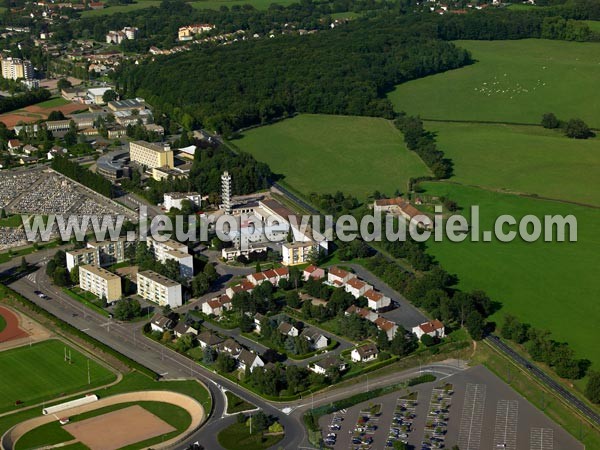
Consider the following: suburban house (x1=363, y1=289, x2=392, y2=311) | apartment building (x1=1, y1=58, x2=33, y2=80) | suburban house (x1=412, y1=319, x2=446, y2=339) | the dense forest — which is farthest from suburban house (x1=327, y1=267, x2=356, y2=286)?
apartment building (x1=1, y1=58, x2=33, y2=80)

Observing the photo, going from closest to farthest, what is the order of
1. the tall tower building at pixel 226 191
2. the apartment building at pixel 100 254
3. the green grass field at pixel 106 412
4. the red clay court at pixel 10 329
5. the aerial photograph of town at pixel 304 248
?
the green grass field at pixel 106 412 → the aerial photograph of town at pixel 304 248 → the red clay court at pixel 10 329 → the apartment building at pixel 100 254 → the tall tower building at pixel 226 191

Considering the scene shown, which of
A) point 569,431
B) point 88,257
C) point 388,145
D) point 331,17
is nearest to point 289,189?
point 388,145

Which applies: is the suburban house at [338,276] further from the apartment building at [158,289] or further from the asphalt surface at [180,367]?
the asphalt surface at [180,367]

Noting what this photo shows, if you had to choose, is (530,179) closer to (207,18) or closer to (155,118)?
(155,118)

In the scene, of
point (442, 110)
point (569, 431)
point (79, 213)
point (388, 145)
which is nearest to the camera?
point (569, 431)

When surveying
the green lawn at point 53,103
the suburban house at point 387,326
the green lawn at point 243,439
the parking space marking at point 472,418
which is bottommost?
the green lawn at point 53,103

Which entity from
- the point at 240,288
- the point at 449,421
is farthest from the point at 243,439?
the point at 240,288

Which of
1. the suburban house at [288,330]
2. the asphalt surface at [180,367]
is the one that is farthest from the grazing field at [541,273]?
the suburban house at [288,330]

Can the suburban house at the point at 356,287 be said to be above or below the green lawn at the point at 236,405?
above
